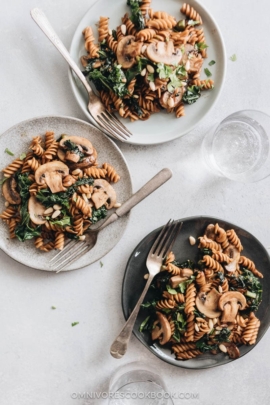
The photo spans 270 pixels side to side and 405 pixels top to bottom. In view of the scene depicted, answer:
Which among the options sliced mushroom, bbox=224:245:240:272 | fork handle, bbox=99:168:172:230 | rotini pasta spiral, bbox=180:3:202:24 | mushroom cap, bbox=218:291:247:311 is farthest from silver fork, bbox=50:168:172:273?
rotini pasta spiral, bbox=180:3:202:24

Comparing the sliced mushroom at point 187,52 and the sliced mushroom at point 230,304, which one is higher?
the sliced mushroom at point 187,52

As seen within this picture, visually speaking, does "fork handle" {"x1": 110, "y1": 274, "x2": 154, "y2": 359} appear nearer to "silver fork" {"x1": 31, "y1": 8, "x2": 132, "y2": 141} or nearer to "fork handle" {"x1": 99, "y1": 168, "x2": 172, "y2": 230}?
"fork handle" {"x1": 99, "y1": 168, "x2": 172, "y2": 230}

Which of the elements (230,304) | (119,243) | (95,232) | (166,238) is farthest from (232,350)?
(95,232)

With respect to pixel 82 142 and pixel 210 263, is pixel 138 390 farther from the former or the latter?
pixel 82 142

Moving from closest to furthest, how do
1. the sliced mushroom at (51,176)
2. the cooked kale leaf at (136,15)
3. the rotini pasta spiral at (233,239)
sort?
1. the sliced mushroom at (51,176)
2. the cooked kale leaf at (136,15)
3. the rotini pasta spiral at (233,239)

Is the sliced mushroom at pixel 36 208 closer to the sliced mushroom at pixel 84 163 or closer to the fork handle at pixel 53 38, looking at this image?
the sliced mushroom at pixel 84 163

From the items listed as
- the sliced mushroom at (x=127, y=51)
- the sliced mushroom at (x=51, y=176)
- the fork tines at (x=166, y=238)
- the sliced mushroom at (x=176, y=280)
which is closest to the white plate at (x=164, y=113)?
the sliced mushroom at (x=127, y=51)
